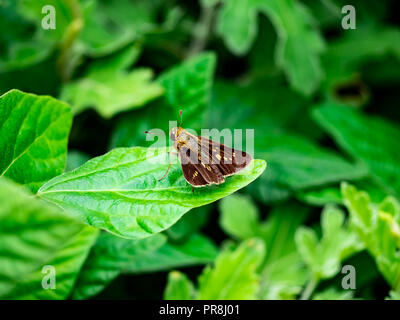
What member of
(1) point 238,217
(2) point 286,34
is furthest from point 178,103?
(2) point 286,34

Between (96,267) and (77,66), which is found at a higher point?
(77,66)

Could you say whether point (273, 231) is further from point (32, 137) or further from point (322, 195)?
point (32, 137)

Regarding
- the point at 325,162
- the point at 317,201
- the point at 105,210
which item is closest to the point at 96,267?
the point at 105,210

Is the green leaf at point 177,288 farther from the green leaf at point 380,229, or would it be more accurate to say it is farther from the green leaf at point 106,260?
the green leaf at point 380,229

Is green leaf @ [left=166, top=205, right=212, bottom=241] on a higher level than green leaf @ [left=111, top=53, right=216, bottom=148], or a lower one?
lower

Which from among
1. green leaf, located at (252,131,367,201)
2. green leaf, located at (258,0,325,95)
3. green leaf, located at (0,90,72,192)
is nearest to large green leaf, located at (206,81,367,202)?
green leaf, located at (252,131,367,201)

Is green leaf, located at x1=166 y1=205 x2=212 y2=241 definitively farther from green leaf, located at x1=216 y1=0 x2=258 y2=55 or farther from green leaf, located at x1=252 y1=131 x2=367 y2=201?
green leaf, located at x1=216 y1=0 x2=258 y2=55

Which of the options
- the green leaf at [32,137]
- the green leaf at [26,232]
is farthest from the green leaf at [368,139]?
the green leaf at [26,232]
